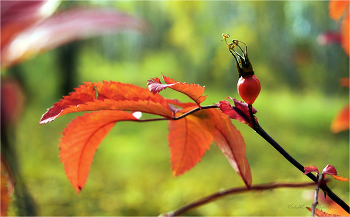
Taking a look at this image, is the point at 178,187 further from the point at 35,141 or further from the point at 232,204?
the point at 35,141

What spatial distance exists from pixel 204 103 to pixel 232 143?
0.96 meters

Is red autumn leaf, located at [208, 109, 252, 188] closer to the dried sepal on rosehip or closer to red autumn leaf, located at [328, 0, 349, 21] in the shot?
the dried sepal on rosehip

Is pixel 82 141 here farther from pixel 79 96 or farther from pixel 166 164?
pixel 166 164

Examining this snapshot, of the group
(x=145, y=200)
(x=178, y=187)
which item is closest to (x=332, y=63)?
(x=178, y=187)

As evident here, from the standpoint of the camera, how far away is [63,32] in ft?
0.57

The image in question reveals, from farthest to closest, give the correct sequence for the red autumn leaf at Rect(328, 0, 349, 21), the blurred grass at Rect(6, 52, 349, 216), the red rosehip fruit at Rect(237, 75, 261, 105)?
the blurred grass at Rect(6, 52, 349, 216), the red autumn leaf at Rect(328, 0, 349, 21), the red rosehip fruit at Rect(237, 75, 261, 105)

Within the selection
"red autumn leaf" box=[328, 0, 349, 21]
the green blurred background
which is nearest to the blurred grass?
the green blurred background

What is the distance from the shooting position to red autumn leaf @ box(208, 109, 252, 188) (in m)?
0.11

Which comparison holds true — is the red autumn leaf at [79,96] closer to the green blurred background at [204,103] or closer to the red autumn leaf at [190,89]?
the red autumn leaf at [190,89]

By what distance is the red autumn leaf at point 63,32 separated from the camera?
0.16 meters

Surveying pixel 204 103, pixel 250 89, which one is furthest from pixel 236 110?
pixel 204 103

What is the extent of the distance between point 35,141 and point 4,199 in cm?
111

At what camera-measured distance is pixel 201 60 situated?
1.73 m

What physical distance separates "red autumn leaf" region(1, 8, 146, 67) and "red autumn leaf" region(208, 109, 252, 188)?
9 cm
